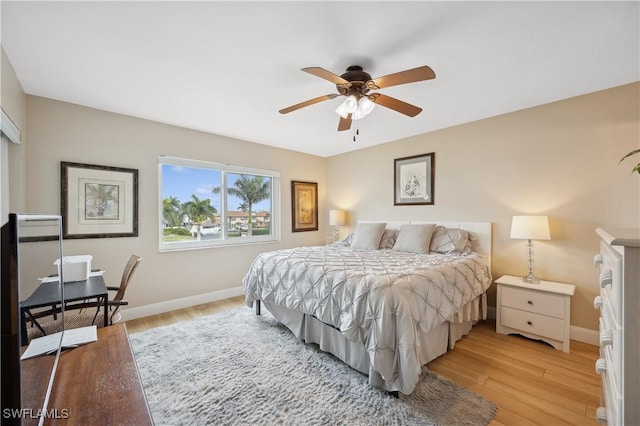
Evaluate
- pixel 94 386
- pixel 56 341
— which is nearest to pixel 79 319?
pixel 56 341

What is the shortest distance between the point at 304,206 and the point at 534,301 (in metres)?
3.61

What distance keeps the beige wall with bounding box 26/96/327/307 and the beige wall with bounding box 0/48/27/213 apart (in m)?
0.12

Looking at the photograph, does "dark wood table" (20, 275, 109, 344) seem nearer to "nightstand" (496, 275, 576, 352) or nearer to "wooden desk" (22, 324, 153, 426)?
"wooden desk" (22, 324, 153, 426)

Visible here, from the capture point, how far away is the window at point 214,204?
3.61 meters

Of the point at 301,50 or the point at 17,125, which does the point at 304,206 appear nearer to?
the point at 301,50

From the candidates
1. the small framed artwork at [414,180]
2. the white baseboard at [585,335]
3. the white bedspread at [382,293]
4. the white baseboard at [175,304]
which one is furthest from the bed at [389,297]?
the white baseboard at [175,304]

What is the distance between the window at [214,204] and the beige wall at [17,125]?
1187mm

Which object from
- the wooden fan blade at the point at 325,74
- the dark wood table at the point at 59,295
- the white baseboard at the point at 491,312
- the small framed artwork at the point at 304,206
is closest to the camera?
the dark wood table at the point at 59,295

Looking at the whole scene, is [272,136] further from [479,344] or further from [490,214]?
[479,344]

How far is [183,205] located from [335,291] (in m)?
2.73

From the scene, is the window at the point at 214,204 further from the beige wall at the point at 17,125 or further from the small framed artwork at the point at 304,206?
the beige wall at the point at 17,125

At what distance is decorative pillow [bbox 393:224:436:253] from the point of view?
330cm

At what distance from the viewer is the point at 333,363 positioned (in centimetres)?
224

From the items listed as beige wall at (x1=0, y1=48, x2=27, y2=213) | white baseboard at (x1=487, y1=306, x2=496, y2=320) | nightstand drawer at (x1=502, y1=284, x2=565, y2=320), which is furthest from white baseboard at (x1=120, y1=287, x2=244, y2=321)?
nightstand drawer at (x1=502, y1=284, x2=565, y2=320)
